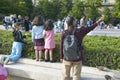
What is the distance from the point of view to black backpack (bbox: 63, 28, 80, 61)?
7316mm

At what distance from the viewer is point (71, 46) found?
24.0 feet

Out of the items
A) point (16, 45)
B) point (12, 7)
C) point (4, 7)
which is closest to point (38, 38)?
point (16, 45)

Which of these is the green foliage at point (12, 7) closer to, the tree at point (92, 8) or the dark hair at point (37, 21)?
the tree at point (92, 8)

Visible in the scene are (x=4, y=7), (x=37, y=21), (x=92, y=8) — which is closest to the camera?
(x=37, y=21)

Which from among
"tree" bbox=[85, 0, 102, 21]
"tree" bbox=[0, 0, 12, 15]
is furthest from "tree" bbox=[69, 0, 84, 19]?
"tree" bbox=[0, 0, 12, 15]

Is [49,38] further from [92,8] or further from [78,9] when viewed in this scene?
[78,9]

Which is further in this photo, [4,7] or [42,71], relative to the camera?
[4,7]

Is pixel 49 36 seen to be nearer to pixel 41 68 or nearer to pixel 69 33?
pixel 41 68

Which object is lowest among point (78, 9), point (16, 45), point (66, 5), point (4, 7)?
point (16, 45)

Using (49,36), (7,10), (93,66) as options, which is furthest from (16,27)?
(7,10)

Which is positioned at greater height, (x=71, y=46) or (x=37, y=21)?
(x=37, y=21)

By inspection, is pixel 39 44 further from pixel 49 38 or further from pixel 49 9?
pixel 49 9

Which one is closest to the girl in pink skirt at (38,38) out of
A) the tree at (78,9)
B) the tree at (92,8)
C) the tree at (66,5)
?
the tree at (92,8)

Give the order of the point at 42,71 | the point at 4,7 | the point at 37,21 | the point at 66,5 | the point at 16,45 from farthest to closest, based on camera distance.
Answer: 1. the point at 66,5
2. the point at 4,7
3. the point at 16,45
4. the point at 37,21
5. the point at 42,71
